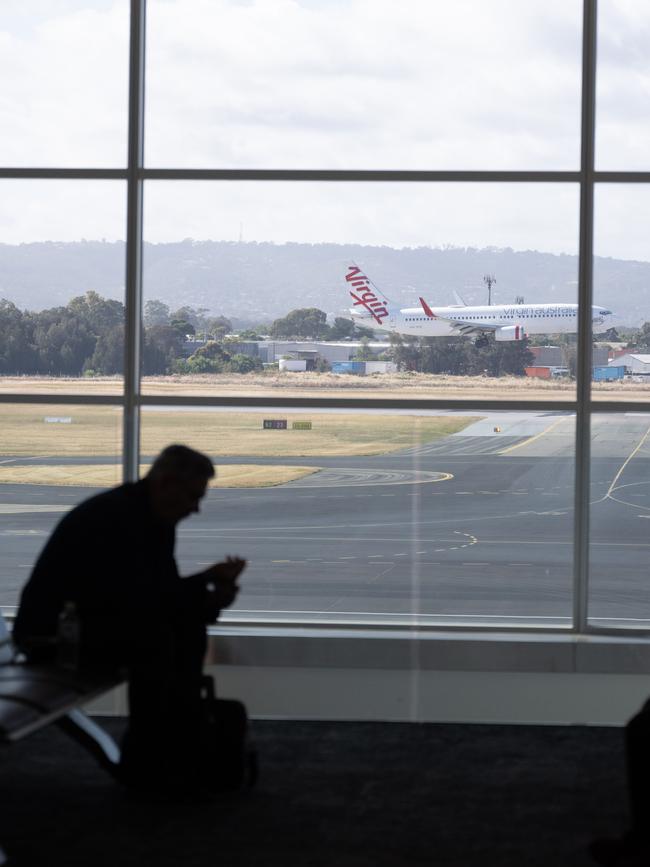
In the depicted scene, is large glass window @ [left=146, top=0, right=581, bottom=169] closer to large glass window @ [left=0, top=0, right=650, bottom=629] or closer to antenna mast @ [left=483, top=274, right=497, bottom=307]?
large glass window @ [left=0, top=0, right=650, bottom=629]

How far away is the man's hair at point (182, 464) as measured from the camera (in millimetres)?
3488

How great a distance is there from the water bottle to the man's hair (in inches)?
18.8

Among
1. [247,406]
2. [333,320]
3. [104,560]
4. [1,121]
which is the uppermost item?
[1,121]

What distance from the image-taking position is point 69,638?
3.39 meters

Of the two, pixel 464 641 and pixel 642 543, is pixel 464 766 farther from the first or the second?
pixel 642 543

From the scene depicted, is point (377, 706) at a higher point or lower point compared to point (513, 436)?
lower


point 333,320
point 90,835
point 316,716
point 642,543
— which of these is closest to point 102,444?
point 333,320

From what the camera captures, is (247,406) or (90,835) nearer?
(90,835)

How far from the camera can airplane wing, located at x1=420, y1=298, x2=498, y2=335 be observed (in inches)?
225

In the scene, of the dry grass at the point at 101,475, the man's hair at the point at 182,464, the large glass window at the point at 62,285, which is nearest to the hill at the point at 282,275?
the large glass window at the point at 62,285

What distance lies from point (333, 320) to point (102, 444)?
1.35 metres

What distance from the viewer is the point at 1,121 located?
5.86 metres

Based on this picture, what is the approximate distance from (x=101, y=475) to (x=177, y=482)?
2955 mm

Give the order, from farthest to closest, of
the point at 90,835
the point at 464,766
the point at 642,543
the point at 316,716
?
the point at 642,543 < the point at 316,716 < the point at 464,766 < the point at 90,835
